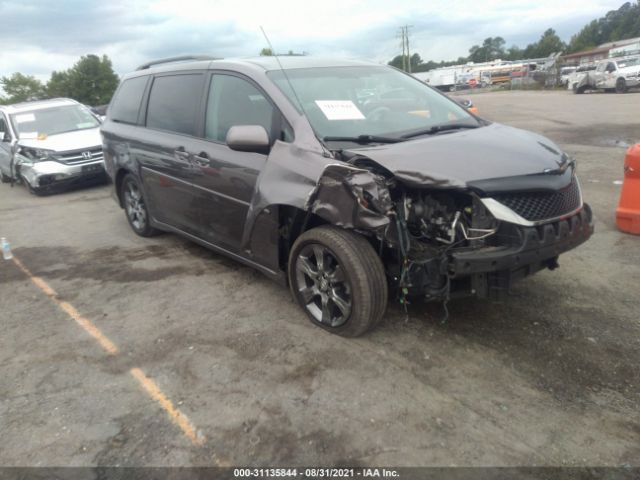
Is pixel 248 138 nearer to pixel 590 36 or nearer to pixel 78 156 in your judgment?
pixel 78 156

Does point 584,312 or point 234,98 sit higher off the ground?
point 234,98

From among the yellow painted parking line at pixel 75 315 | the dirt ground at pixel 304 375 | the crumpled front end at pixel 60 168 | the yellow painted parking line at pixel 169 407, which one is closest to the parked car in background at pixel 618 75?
the dirt ground at pixel 304 375

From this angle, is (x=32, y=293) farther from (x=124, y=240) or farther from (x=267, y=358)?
(x=267, y=358)

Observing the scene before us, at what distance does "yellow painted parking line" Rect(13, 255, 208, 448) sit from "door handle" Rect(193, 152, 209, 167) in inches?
60.0

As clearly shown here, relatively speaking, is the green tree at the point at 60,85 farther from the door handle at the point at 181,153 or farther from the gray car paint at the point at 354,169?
the gray car paint at the point at 354,169

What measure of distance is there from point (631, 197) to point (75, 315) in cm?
533

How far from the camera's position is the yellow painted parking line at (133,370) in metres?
2.71

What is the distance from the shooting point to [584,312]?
3.73 m

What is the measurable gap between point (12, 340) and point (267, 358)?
1973 mm

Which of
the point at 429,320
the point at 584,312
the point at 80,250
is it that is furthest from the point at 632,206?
the point at 80,250

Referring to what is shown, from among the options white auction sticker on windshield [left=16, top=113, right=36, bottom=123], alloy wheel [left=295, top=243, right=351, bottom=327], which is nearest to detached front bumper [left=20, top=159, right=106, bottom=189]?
Answer: white auction sticker on windshield [left=16, top=113, right=36, bottom=123]

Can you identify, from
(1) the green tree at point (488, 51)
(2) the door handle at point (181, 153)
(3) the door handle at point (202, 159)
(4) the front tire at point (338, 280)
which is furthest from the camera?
(1) the green tree at point (488, 51)

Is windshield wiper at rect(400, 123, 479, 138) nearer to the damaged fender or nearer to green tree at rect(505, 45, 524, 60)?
the damaged fender

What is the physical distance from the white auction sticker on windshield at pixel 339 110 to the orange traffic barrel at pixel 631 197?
10.5 ft
